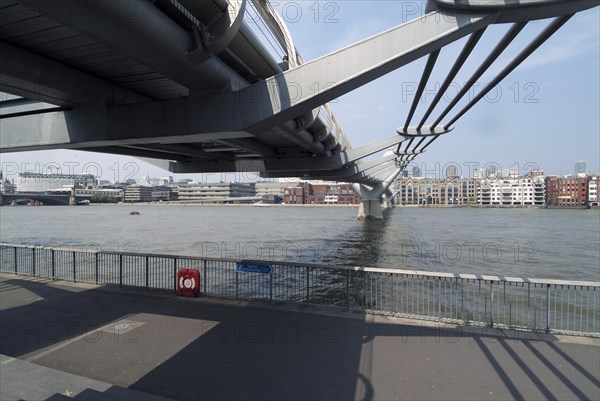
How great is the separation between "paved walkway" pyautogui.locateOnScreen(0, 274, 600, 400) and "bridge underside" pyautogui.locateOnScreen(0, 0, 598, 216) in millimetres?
3781

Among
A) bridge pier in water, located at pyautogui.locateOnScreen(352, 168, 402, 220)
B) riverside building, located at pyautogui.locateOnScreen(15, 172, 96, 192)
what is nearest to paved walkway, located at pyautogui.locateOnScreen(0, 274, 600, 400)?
bridge pier in water, located at pyautogui.locateOnScreen(352, 168, 402, 220)

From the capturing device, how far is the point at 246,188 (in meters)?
184

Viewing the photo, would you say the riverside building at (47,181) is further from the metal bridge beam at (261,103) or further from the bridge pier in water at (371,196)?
the metal bridge beam at (261,103)

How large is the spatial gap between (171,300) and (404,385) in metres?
5.83

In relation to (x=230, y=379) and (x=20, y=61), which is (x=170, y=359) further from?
(x=20, y=61)

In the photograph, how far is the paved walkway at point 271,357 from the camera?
203 inches

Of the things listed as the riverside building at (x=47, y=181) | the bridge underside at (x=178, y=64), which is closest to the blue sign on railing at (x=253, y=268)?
the bridge underside at (x=178, y=64)

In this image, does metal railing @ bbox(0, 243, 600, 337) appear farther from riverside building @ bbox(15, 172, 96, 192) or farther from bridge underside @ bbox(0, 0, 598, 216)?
riverside building @ bbox(15, 172, 96, 192)

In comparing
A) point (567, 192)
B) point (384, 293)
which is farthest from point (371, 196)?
point (567, 192)

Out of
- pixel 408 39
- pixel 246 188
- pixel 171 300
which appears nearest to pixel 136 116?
pixel 171 300

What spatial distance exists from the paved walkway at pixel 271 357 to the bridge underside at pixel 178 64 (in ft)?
12.4

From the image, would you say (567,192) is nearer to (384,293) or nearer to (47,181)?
(384,293)

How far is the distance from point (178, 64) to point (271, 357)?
4.70 m

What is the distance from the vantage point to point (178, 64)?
253 inches
